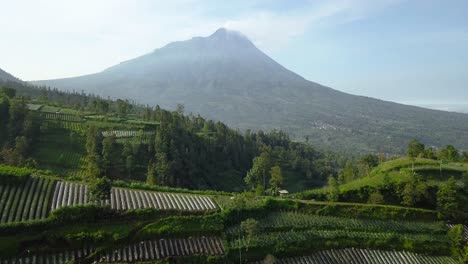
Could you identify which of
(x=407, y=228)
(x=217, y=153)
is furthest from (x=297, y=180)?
(x=407, y=228)

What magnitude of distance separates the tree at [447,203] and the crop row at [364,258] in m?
3.74

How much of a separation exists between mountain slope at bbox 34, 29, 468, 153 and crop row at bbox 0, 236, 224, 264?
10458 cm

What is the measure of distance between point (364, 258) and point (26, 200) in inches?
601

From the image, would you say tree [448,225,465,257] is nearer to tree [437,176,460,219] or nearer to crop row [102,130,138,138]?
tree [437,176,460,219]

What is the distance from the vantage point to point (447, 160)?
106ft

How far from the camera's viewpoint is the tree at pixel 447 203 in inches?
909

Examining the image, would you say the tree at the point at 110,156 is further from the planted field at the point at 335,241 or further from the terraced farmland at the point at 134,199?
the planted field at the point at 335,241

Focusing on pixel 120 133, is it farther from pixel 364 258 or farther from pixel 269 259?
pixel 364 258

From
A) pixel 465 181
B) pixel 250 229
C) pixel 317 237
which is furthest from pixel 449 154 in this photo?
pixel 250 229

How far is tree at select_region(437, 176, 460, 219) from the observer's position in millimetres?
23094

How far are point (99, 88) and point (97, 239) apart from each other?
163m

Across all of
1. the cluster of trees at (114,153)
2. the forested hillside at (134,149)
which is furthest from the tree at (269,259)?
the cluster of trees at (114,153)

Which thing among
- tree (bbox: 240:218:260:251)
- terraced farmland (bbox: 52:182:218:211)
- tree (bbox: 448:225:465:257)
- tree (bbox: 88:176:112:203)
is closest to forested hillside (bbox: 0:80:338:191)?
terraced farmland (bbox: 52:182:218:211)

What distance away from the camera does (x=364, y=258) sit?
18.8m
